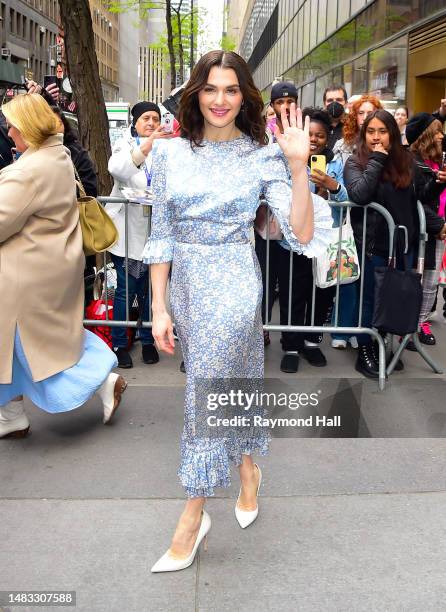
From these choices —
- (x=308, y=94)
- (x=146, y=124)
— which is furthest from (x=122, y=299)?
(x=308, y=94)

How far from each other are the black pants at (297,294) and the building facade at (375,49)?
7.49m

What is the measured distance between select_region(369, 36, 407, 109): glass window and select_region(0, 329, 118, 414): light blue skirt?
1041 cm

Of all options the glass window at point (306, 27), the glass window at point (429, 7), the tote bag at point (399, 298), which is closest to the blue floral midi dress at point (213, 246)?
the tote bag at point (399, 298)

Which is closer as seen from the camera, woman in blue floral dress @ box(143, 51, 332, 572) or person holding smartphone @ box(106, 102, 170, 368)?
woman in blue floral dress @ box(143, 51, 332, 572)

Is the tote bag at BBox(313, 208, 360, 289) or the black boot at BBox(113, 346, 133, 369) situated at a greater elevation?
the tote bag at BBox(313, 208, 360, 289)

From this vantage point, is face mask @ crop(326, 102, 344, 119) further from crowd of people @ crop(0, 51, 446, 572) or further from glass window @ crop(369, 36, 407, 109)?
glass window @ crop(369, 36, 407, 109)

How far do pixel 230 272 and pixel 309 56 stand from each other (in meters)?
23.0

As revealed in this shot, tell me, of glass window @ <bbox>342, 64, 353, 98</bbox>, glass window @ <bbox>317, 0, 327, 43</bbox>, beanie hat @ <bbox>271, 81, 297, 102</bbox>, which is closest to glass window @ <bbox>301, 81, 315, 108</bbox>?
glass window @ <bbox>317, 0, 327, 43</bbox>

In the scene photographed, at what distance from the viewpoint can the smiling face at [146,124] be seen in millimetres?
6055

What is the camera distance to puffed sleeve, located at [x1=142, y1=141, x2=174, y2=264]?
10.1 feet

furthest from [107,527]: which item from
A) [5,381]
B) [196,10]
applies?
[196,10]

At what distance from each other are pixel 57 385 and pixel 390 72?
1227 centimetres

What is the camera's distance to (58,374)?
4305 mm

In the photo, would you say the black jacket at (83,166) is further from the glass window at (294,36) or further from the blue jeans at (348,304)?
the glass window at (294,36)
